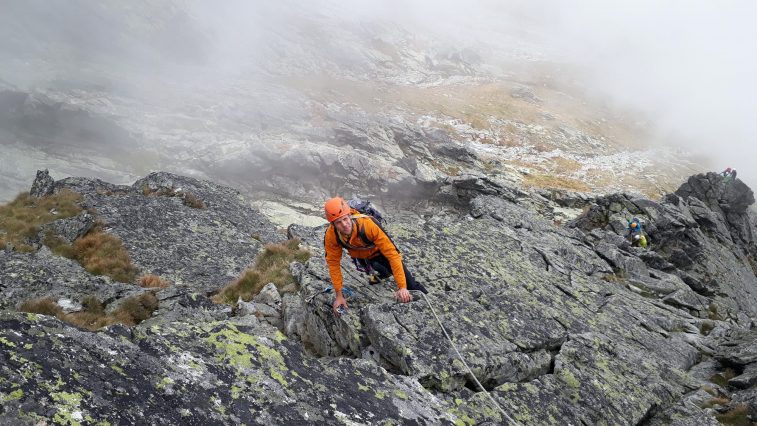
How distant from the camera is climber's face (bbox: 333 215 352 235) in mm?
9195

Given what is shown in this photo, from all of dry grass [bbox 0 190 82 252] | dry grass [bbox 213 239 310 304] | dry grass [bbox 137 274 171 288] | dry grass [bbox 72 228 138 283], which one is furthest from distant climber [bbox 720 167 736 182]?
dry grass [bbox 0 190 82 252]

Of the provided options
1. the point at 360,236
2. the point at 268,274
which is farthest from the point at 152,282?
the point at 360,236

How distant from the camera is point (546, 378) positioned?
396 inches

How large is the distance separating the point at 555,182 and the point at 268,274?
49415mm

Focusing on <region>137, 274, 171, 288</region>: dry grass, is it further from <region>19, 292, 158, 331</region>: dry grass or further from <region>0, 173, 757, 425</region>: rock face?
<region>19, 292, 158, 331</region>: dry grass

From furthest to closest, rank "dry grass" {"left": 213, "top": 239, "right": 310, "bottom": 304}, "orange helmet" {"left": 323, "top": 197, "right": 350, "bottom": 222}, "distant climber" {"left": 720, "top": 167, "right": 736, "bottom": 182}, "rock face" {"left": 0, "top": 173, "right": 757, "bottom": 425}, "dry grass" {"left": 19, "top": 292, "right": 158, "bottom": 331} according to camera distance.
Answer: "distant climber" {"left": 720, "top": 167, "right": 736, "bottom": 182} < "dry grass" {"left": 213, "top": 239, "right": 310, "bottom": 304} < "dry grass" {"left": 19, "top": 292, "right": 158, "bottom": 331} < "orange helmet" {"left": 323, "top": 197, "right": 350, "bottom": 222} < "rock face" {"left": 0, "top": 173, "right": 757, "bottom": 425}

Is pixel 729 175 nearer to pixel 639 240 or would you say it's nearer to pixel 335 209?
pixel 639 240

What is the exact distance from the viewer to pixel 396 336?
9.39 meters

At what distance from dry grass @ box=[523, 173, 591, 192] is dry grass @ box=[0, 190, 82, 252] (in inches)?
1812

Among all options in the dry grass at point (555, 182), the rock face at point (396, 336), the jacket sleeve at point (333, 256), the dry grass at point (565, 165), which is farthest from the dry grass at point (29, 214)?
the dry grass at point (565, 165)

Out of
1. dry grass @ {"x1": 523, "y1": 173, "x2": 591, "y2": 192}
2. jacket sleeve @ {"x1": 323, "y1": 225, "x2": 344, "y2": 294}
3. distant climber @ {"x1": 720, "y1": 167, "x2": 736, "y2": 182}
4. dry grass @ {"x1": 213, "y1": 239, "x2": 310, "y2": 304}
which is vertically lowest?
dry grass @ {"x1": 213, "y1": 239, "x2": 310, "y2": 304}

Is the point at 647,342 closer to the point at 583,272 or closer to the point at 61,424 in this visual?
the point at 583,272

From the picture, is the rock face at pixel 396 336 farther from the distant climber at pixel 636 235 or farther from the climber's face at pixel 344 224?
the climber's face at pixel 344 224

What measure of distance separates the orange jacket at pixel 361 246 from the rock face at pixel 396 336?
915 mm
